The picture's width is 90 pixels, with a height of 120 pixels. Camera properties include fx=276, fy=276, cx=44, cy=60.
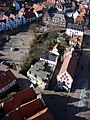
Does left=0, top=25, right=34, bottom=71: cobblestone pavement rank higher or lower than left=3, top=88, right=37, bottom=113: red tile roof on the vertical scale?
higher

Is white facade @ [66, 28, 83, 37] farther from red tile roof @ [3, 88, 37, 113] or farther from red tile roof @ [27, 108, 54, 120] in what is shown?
red tile roof @ [27, 108, 54, 120]

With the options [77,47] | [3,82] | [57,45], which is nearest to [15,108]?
[3,82]

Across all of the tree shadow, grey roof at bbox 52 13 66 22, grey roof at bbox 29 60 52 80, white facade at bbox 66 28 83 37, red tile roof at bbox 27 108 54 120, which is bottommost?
the tree shadow

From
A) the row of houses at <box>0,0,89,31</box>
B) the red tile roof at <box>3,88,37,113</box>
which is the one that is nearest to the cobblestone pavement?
the row of houses at <box>0,0,89,31</box>

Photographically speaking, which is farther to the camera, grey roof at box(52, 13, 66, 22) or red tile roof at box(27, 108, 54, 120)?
grey roof at box(52, 13, 66, 22)

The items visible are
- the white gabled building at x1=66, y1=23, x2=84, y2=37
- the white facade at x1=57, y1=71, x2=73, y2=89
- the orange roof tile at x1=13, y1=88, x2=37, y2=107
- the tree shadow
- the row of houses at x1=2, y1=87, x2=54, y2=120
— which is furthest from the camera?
the white gabled building at x1=66, y1=23, x2=84, y2=37

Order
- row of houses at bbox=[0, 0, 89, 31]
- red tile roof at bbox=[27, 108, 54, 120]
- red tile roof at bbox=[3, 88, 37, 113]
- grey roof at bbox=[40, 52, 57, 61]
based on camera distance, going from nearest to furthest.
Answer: red tile roof at bbox=[27, 108, 54, 120], red tile roof at bbox=[3, 88, 37, 113], grey roof at bbox=[40, 52, 57, 61], row of houses at bbox=[0, 0, 89, 31]

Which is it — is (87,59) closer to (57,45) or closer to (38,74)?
(57,45)
